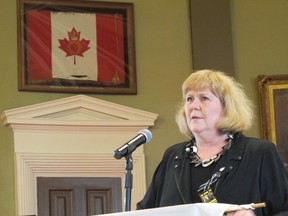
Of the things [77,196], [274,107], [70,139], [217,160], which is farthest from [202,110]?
[274,107]

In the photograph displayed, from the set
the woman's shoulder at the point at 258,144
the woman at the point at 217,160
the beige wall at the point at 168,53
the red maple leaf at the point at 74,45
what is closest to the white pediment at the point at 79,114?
the beige wall at the point at 168,53

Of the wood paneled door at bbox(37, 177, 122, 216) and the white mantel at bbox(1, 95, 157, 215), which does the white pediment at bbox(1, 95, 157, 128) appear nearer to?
the white mantel at bbox(1, 95, 157, 215)

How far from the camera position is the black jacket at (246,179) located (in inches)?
135

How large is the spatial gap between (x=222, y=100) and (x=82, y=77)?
4306mm

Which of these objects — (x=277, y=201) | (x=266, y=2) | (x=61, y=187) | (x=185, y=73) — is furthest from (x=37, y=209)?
(x=277, y=201)

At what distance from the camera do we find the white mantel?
24.4 feet

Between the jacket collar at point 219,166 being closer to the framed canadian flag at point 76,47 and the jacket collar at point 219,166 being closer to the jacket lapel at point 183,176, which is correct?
the jacket lapel at point 183,176

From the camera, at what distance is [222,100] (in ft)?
12.3

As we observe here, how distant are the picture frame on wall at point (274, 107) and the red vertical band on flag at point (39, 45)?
2.49 m

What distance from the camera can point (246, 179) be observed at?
3.48 m

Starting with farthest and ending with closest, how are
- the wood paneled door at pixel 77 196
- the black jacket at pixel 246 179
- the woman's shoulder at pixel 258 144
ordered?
1. the wood paneled door at pixel 77 196
2. the woman's shoulder at pixel 258 144
3. the black jacket at pixel 246 179

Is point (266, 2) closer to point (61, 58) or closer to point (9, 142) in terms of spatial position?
point (61, 58)

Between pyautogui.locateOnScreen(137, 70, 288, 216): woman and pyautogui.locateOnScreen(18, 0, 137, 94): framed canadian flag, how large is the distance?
13.3 feet

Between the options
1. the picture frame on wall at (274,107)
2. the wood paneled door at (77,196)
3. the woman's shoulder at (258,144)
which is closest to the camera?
the woman's shoulder at (258,144)
